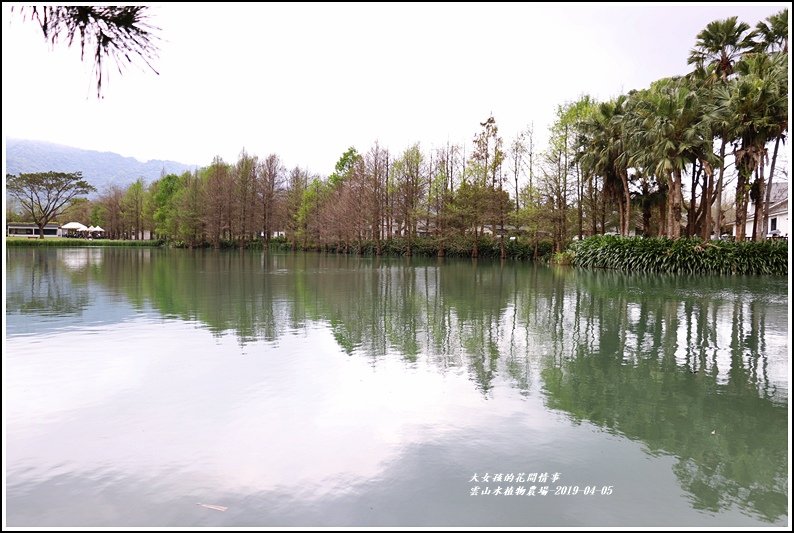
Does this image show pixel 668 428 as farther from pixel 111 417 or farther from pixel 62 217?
pixel 62 217

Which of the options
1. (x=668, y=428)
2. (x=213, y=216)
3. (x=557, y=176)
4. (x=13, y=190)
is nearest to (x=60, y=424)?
(x=668, y=428)

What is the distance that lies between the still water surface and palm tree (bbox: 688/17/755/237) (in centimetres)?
1896

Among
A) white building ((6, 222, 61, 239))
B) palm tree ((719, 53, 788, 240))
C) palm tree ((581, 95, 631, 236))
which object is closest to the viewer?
palm tree ((719, 53, 788, 240))

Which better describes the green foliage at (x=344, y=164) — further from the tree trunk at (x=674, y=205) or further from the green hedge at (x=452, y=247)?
the tree trunk at (x=674, y=205)

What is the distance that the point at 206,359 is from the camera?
7.45m

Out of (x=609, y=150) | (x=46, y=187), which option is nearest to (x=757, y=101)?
(x=609, y=150)

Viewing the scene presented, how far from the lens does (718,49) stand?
83.9 feet

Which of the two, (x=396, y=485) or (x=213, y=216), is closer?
(x=396, y=485)

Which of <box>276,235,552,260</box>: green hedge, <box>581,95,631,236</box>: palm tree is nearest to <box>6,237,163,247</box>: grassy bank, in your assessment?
<box>276,235,552,260</box>: green hedge

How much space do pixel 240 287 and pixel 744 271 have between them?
60.0ft

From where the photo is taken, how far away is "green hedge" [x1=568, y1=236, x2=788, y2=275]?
22.5m

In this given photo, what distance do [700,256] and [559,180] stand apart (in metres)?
13.3

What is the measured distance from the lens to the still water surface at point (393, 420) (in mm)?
3729

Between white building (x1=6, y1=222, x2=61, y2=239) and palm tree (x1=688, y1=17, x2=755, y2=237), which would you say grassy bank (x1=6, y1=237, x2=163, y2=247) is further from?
palm tree (x1=688, y1=17, x2=755, y2=237)
